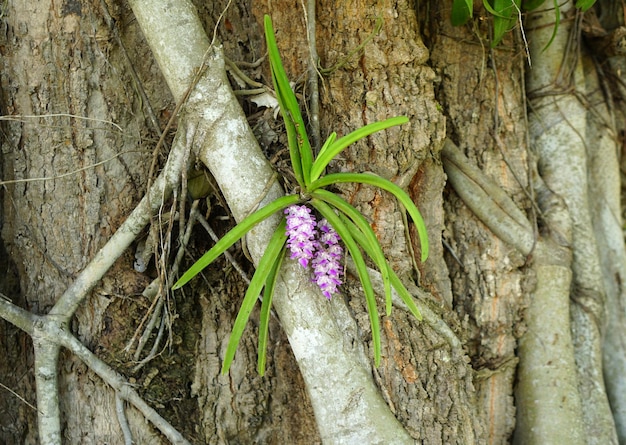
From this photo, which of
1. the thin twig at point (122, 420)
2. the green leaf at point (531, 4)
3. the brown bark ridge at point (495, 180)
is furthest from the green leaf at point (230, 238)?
the green leaf at point (531, 4)

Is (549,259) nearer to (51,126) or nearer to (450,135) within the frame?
(450,135)

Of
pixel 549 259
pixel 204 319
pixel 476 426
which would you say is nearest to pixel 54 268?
pixel 204 319

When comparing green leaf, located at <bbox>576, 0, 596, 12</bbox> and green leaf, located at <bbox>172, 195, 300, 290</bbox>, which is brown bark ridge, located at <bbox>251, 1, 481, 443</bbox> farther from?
green leaf, located at <bbox>576, 0, 596, 12</bbox>

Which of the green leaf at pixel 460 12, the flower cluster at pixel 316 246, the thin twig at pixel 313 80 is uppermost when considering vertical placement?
the green leaf at pixel 460 12

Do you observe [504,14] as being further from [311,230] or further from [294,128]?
[311,230]

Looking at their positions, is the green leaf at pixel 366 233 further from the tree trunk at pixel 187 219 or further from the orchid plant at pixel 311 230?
the tree trunk at pixel 187 219

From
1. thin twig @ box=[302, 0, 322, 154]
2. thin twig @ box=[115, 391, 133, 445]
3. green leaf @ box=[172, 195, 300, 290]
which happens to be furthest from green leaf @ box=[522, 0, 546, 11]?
thin twig @ box=[115, 391, 133, 445]
